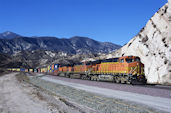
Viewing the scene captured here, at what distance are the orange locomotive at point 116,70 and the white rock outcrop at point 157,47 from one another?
672 cm

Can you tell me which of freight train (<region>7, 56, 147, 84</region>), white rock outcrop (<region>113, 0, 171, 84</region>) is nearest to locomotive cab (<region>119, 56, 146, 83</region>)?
freight train (<region>7, 56, 147, 84</region>)

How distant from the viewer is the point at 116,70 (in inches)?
1016

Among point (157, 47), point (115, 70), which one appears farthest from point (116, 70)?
point (157, 47)

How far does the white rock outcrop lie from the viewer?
28.7 metres

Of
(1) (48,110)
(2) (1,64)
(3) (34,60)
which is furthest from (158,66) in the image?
(3) (34,60)

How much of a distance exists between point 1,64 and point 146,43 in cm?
11801

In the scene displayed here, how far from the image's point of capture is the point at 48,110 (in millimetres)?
9906

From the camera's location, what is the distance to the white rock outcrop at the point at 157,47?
28652mm

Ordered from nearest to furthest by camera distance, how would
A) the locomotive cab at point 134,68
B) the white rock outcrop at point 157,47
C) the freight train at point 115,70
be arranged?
the locomotive cab at point 134,68
the freight train at point 115,70
the white rock outcrop at point 157,47

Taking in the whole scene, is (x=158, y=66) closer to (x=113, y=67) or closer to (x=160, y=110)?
(x=113, y=67)

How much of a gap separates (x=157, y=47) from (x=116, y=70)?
1127 centimetres

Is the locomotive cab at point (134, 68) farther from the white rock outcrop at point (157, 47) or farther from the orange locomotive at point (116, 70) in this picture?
the white rock outcrop at point (157, 47)

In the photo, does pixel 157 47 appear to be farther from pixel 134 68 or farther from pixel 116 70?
pixel 134 68

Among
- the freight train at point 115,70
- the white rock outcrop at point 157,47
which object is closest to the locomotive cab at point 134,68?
the freight train at point 115,70
